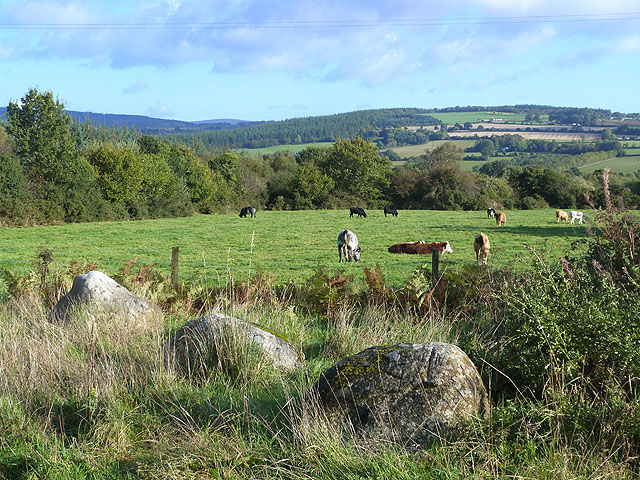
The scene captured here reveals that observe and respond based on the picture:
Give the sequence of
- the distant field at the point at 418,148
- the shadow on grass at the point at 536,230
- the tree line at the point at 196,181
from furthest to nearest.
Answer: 1. the distant field at the point at 418,148
2. the tree line at the point at 196,181
3. the shadow on grass at the point at 536,230

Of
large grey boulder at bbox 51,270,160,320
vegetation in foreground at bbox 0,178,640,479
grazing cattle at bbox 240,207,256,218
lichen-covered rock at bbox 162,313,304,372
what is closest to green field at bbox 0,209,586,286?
large grey boulder at bbox 51,270,160,320

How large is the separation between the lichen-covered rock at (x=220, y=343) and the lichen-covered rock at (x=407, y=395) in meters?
1.69

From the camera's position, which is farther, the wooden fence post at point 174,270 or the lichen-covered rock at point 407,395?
the wooden fence post at point 174,270

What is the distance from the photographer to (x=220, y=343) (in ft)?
19.8

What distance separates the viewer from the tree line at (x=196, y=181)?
4709cm

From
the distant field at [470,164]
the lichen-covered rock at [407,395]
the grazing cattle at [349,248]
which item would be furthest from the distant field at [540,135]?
the lichen-covered rock at [407,395]

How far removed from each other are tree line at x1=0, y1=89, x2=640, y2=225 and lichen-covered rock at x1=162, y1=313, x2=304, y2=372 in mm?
39892

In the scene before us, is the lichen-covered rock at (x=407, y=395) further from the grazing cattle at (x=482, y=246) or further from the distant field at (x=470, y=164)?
the distant field at (x=470, y=164)

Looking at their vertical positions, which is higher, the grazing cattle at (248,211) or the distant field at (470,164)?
the distant field at (470,164)

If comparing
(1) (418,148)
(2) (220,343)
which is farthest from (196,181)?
(1) (418,148)

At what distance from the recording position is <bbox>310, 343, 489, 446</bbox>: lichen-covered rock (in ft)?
13.1

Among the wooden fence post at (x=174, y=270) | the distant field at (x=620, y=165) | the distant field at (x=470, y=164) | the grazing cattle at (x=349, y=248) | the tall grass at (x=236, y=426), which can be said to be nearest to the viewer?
the tall grass at (x=236, y=426)

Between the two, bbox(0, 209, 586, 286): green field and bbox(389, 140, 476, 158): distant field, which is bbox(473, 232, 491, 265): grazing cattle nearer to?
bbox(0, 209, 586, 286): green field

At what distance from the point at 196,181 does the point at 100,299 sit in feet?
191
